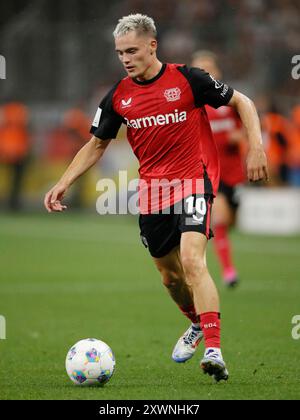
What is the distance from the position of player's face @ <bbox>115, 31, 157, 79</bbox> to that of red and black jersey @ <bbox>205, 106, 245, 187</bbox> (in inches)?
197

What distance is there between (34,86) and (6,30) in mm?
1557

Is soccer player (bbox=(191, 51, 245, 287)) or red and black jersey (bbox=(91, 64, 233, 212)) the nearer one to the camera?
red and black jersey (bbox=(91, 64, 233, 212))

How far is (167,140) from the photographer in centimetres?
696

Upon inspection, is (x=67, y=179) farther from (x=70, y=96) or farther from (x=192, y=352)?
(x=70, y=96)

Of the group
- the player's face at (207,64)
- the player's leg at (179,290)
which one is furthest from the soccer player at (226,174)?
the player's leg at (179,290)

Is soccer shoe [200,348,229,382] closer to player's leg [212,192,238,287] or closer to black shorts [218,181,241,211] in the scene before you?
player's leg [212,192,238,287]

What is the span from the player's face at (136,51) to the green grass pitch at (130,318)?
2033mm

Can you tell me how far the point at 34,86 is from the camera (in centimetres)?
2444

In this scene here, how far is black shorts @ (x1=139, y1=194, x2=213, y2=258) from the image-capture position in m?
6.78

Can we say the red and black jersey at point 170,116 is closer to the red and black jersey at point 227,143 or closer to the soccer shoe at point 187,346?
the soccer shoe at point 187,346

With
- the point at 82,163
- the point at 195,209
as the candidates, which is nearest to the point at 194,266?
the point at 195,209

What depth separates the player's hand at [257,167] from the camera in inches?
252

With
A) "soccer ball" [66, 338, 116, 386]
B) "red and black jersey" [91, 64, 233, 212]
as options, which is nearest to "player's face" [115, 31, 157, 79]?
"red and black jersey" [91, 64, 233, 212]
